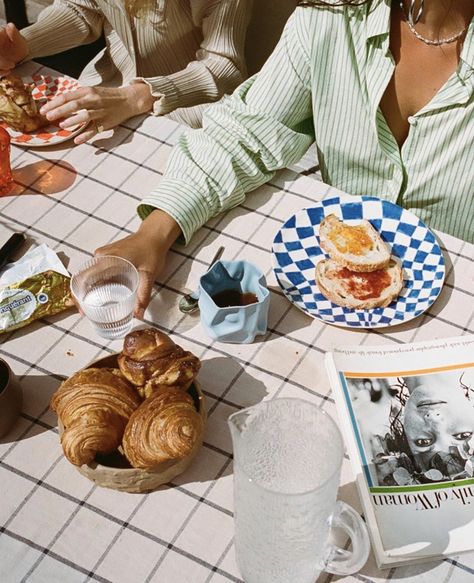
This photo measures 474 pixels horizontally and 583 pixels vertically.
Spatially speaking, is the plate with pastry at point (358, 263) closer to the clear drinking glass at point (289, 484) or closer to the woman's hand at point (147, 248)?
the woman's hand at point (147, 248)

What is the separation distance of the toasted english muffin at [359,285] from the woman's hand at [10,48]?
944 millimetres

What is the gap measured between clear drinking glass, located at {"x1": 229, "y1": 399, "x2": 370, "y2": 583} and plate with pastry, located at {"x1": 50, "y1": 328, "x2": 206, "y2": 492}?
0.50 ft

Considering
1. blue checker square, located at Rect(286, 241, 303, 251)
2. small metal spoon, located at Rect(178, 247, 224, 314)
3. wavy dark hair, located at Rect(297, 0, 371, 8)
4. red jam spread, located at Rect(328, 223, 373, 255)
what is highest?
wavy dark hair, located at Rect(297, 0, 371, 8)

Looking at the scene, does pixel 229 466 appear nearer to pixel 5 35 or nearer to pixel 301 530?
pixel 301 530

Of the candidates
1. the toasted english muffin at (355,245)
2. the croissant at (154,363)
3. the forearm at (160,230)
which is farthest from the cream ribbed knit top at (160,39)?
the croissant at (154,363)

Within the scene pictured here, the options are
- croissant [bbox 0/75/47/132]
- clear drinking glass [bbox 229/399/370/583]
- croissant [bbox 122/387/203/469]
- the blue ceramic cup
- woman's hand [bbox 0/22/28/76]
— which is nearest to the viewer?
clear drinking glass [bbox 229/399/370/583]

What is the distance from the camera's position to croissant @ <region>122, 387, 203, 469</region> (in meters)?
0.98

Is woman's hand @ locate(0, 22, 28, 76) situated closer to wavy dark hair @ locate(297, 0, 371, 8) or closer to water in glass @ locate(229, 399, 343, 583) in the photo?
wavy dark hair @ locate(297, 0, 371, 8)

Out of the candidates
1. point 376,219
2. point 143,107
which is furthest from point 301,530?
point 143,107

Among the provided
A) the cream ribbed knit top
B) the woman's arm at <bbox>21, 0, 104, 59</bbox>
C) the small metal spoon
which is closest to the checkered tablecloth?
the small metal spoon

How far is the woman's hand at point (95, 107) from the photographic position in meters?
1.58

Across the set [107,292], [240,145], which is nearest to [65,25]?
[240,145]

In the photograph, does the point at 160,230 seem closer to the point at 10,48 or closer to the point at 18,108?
the point at 18,108

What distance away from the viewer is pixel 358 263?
1297 millimetres
